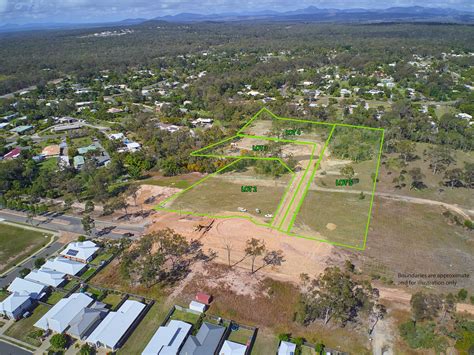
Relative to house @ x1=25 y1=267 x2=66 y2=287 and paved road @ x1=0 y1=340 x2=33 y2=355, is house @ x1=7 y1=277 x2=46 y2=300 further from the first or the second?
paved road @ x1=0 y1=340 x2=33 y2=355

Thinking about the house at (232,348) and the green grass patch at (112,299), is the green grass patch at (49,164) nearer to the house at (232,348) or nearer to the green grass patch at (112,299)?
the green grass patch at (112,299)

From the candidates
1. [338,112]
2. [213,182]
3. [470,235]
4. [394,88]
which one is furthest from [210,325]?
[394,88]

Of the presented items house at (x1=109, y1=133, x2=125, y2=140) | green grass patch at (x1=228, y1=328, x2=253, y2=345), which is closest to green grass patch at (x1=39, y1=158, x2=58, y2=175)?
house at (x1=109, y1=133, x2=125, y2=140)

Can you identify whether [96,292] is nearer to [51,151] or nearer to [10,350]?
[10,350]

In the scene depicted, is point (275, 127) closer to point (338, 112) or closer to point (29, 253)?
point (338, 112)

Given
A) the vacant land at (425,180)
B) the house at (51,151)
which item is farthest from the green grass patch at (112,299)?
the house at (51,151)

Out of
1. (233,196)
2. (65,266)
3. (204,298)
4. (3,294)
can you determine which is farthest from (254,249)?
(3,294)
